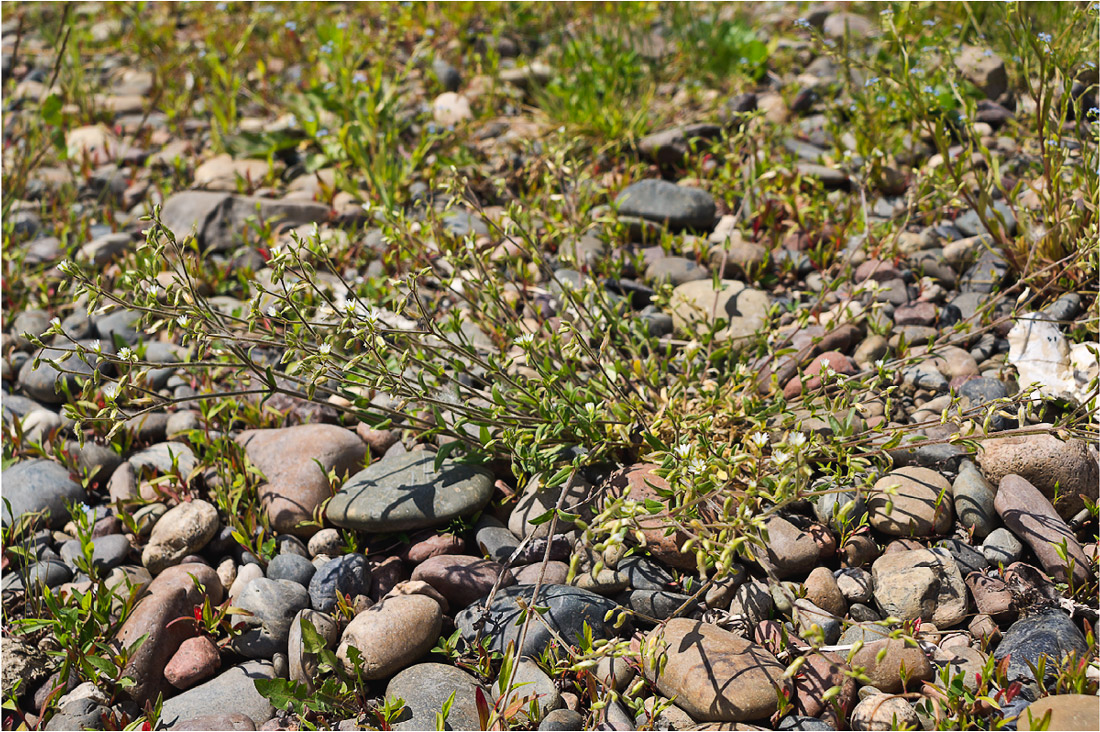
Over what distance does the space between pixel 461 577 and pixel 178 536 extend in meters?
1.05

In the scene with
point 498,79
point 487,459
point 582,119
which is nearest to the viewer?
point 487,459

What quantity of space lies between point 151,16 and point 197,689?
6.44 m

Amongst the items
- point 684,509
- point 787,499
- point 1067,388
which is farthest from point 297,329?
point 1067,388

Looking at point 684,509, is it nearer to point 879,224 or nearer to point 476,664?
point 476,664

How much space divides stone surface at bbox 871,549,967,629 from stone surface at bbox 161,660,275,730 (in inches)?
72.5

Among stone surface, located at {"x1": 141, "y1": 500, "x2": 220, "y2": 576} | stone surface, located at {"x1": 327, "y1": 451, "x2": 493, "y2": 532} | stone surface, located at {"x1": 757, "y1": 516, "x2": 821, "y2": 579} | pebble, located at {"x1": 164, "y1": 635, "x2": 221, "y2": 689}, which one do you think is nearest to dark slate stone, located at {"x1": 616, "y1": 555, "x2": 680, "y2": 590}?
stone surface, located at {"x1": 757, "y1": 516, "x2": 821, "y2": 579}

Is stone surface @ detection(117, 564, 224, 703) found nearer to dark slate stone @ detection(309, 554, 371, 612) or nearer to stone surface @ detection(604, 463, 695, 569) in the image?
dark slate stone @ detection(309, 554, 371, 612)

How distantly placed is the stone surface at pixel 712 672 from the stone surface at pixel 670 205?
231 cm

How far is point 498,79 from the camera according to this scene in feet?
18.7

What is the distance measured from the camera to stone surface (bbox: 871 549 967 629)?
2486 millimetres

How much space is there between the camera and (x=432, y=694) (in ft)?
7.92

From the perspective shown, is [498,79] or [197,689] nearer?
[197,689]

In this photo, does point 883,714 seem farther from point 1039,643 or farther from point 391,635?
point 391,635

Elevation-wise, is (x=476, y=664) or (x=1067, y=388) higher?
(x=1067, y=388)
